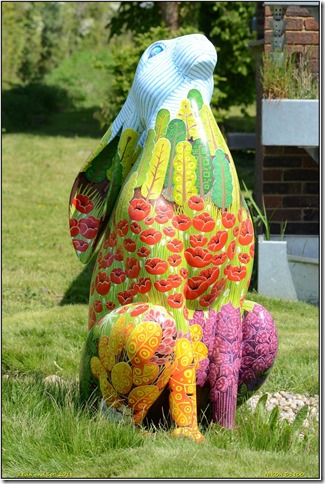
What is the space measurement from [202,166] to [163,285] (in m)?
0.55

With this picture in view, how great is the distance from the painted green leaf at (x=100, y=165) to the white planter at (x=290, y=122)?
3.97 m

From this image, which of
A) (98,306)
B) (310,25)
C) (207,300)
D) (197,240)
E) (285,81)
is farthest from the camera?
(310,25)

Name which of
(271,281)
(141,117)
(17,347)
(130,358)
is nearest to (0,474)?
(130,358)

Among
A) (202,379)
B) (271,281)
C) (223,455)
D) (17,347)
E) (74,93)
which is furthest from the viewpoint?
(74,93)

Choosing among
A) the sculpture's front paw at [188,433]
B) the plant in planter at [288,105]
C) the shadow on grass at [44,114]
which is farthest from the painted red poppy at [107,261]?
the shadow on grass at [44,114]

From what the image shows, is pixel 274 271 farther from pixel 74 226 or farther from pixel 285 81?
pixel 74 226

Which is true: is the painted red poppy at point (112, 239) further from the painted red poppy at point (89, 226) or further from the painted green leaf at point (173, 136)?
the painted green leaf at point (173, 136)

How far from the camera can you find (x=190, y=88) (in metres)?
3.95

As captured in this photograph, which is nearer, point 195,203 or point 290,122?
point 195,203

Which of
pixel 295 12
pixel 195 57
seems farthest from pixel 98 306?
pixel 295 12

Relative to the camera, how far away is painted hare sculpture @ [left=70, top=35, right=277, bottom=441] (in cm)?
377

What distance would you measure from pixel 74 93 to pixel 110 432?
785 inches

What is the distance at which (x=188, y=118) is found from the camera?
3.91 meters

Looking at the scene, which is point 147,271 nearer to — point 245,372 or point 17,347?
point 245,372
